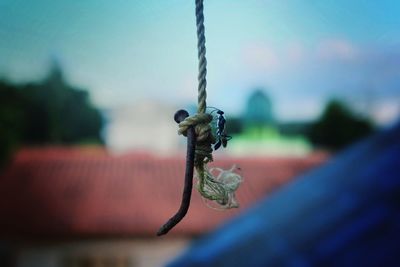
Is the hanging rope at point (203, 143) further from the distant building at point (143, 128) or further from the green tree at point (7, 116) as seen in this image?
the distant building at point (143, 128)

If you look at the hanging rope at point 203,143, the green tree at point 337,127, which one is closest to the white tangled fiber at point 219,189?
the hanging rope at point 203,143

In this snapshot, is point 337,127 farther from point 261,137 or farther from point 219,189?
point 219,189

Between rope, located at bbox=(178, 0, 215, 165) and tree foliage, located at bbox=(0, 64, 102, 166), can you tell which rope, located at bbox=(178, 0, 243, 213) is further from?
tree foliage, located at bbox=(0, 64, 102, 166)

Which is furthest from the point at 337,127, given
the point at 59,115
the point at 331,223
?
the point at 331,223

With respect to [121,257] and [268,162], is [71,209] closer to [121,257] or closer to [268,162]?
[121,257]

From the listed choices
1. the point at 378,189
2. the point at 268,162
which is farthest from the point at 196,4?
the point at 268,162

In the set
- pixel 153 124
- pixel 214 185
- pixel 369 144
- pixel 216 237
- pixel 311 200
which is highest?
pixel 214 185
